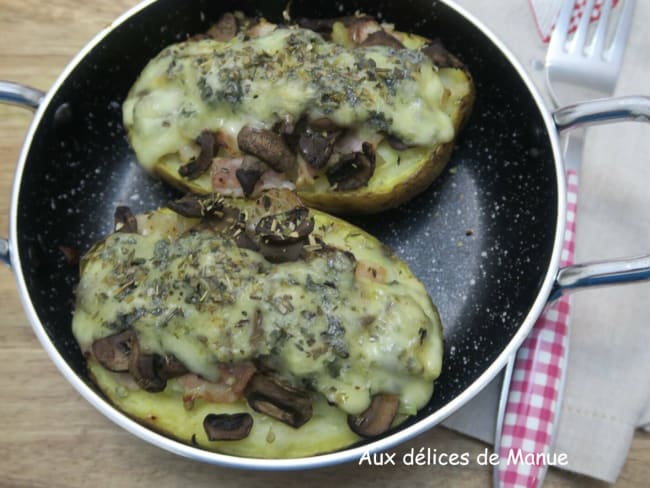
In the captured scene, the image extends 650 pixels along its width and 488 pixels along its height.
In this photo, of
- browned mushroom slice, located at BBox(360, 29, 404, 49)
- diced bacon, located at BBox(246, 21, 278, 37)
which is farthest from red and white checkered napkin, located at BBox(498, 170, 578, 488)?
diced bacon, located at BBox(246, 21, 278, 37)

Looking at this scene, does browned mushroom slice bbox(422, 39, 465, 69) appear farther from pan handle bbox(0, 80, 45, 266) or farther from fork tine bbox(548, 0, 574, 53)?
pan handle bbox(0, 80, 45, 266)

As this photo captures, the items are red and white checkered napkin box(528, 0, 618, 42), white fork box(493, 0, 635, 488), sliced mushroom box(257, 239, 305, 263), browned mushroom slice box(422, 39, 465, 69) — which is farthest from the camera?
red and white checkered napkin box(528, 0, 618, 42)

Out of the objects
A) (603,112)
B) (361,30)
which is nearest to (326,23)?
(361,30)

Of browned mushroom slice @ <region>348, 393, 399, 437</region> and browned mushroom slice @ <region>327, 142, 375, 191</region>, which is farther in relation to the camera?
browned mushroom slice @ <region>327, 142, 375, 191</region>

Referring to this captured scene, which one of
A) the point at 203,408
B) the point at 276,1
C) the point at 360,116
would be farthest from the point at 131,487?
the point at 276,1

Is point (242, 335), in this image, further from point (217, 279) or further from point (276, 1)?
point (276, 1)

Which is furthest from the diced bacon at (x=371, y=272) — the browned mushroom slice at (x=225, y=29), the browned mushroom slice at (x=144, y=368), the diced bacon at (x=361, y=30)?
the browned mushroom slice at (x=225, y=29)

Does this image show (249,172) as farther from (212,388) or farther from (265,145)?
(212,388)
